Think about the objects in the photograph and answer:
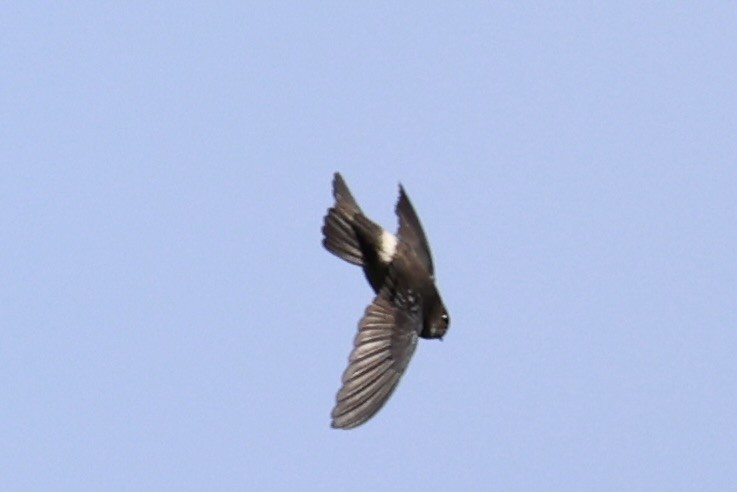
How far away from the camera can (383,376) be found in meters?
14.5

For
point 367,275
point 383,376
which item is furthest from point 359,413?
point 367,275

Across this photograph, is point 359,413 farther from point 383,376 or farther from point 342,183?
point 342,183

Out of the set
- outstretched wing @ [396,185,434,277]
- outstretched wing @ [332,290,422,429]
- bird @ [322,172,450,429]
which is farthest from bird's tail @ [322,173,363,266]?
outstretched wing @ [332,290,422,429]

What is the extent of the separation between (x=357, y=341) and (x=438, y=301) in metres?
1.21

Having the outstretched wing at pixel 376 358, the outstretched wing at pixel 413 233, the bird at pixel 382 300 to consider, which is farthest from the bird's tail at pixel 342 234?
the outstretched wing at pixel 376 358

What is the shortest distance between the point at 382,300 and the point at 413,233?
1071mm

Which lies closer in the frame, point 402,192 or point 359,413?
point 359,413

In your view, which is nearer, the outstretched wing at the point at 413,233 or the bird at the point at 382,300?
the bird at the point at 382,300

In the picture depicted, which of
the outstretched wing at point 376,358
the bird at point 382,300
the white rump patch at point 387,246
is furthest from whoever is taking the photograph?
the white rump patch at point 387,246

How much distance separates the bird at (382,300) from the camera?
14266 millimetres

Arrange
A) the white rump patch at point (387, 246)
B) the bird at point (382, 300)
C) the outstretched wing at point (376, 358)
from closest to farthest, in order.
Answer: the outstretched wing at point (376, 358), the bird at point (382, 300), the white rump patch at point (387, 246)

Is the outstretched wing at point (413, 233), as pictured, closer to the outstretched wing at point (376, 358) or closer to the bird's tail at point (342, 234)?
the bird's tail at point (342, 234)

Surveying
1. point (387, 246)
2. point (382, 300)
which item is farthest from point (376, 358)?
point (387, 246)

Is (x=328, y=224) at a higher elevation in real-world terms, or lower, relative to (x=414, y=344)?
higher
